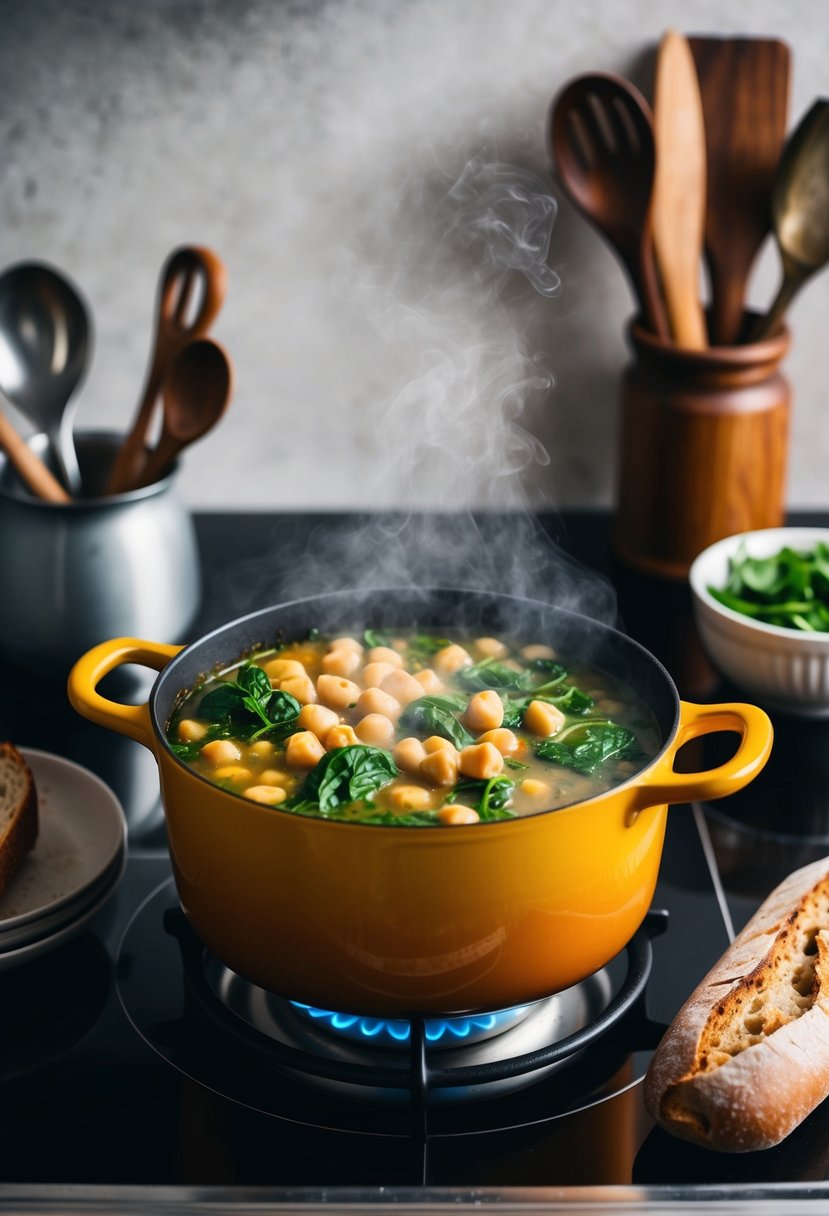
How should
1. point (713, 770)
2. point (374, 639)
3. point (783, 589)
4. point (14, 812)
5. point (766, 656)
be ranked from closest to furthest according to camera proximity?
point (713, 770)
point (14, 812)
point (374, 639)
point (766, 656)
point (783, 589)

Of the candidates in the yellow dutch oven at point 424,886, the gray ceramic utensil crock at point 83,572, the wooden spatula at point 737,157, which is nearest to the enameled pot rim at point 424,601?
the yellow dutch oven at point 424,886

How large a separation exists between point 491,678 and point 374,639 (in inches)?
6.1

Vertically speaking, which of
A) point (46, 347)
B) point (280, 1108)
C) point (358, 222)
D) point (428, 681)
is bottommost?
point (280, 1108)

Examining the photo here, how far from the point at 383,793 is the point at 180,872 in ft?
0.59

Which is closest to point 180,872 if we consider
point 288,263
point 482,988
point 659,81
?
point 482,988

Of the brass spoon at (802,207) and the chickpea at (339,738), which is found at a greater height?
the brass spoon at (802,207)

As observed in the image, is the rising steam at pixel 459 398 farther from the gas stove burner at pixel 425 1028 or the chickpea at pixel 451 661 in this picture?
the gas stove burner at pixel 425 1028

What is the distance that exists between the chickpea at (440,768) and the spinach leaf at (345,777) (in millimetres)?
35

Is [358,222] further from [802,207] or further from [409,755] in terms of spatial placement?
[409,755]

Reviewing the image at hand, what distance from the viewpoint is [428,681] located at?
49.9 inches

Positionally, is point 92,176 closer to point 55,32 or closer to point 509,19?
point 55,32

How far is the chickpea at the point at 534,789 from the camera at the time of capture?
42.5 inches

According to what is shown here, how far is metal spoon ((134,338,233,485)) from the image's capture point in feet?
5.25

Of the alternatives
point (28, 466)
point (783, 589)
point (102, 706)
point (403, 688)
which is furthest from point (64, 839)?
point (783, 589)
